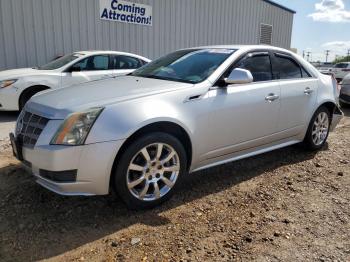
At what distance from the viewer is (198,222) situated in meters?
3.13

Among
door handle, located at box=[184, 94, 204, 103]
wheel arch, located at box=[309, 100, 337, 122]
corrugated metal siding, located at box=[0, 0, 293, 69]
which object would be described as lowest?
wheel arch, located at box=[309, 100, 337, 122]

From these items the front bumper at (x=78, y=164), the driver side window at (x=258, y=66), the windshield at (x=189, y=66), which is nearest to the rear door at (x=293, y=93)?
the driver side window at (x=258, y=66)

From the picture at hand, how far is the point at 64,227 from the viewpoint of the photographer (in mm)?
3004

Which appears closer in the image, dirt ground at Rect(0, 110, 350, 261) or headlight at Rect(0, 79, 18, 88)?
dirt ground at Rect(0, 110, 350, 261)

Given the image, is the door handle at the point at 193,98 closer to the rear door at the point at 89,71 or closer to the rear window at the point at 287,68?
the rear window at the point at 287,68

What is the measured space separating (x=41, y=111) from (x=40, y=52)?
8.41 metres

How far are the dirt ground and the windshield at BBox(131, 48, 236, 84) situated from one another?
1.17m

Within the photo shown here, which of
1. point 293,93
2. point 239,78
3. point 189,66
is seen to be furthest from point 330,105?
point 189,66

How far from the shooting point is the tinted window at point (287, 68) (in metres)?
4.46

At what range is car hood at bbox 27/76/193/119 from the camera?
9.95 ft

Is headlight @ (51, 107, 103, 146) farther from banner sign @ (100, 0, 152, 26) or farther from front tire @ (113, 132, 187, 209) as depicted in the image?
banner sign @ (100, 0, 152, 26)

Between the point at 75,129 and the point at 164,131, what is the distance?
0.84 metres

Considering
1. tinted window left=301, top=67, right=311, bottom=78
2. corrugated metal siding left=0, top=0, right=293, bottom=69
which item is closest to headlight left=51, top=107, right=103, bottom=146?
tinted window left=301, top=67, right=311, bottom=78

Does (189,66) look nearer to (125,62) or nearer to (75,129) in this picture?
(75,129)
